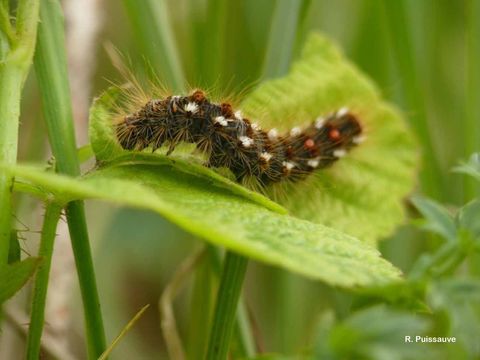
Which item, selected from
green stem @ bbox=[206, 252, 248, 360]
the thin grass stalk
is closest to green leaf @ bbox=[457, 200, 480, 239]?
green stem @ bbox=[206, 252, 248, 360]

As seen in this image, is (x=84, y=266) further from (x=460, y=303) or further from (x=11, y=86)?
(x=460, y=303)

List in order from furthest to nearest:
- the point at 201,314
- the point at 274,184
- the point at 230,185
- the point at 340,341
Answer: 1. the point at 201,314
2. the point at 274,184
3. the point at 230,185
4. the point at 340,341

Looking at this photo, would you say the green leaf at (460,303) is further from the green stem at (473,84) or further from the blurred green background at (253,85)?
the green stem at (473,84)

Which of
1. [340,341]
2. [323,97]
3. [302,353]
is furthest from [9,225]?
[323,97]

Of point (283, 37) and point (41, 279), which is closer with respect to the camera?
point (41, 279)

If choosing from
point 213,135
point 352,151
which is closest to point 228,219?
point 213,135

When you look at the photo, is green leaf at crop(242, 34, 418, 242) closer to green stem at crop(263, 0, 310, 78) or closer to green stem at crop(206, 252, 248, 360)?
green stem at crop(263, 0, 310, 78)

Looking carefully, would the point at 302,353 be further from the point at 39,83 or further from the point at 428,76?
the point at 428,76
